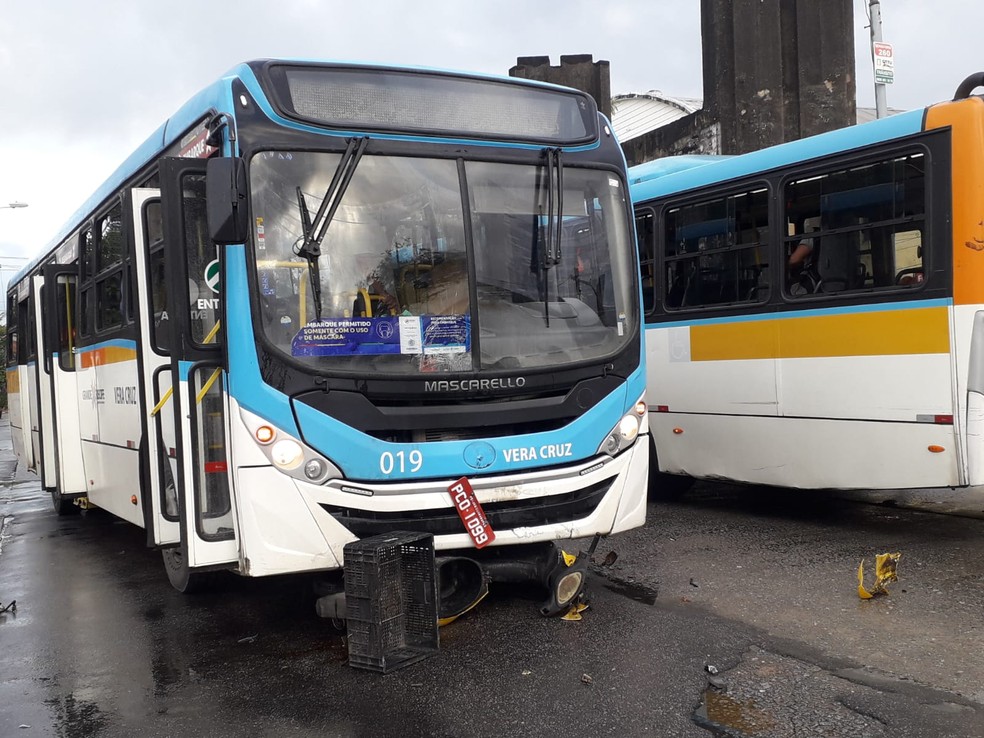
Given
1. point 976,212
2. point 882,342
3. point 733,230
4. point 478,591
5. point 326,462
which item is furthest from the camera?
point 733,230

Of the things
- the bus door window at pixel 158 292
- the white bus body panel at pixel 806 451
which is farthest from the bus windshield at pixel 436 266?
the white bus body panel at pixel 806 451

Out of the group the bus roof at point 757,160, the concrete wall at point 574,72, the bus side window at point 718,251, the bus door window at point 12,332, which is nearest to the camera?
the bus roof at point 757,160

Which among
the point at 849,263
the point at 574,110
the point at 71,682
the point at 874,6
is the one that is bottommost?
the point at 71,682

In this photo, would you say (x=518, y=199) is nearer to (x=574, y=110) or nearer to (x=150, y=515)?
(x=574, y=110)

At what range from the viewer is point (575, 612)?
19.8 ft

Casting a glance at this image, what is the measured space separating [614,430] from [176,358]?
2546 mm

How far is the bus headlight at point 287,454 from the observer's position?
17.1 ft

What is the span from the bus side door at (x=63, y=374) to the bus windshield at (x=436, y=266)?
442 centimetres

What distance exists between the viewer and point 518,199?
5.86 m

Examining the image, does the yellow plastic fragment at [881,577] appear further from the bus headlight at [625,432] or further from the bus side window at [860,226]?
the bus side window at [860,226]

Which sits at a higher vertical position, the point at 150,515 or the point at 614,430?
the point at 614,430

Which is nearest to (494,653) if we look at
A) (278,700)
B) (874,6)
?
(278,700)

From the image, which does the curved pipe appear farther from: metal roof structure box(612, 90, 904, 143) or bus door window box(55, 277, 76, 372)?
metal roof structure box(612, 90, 904, 143)

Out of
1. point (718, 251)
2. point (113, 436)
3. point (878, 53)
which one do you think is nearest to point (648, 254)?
point (718, 251)
